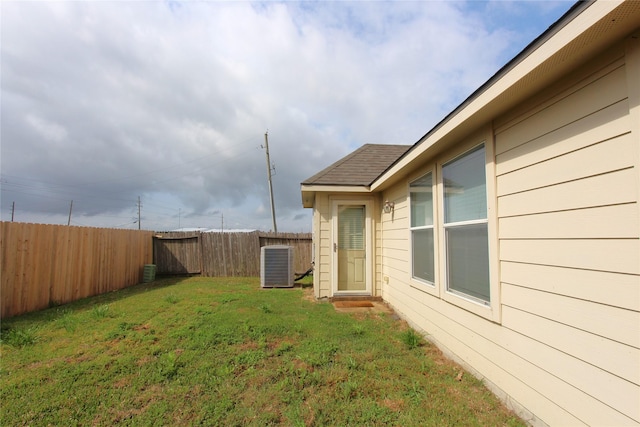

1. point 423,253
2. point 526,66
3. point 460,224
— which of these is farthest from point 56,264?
point 526,66

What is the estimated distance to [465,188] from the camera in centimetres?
302

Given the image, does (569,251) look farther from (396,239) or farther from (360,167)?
(360,167)

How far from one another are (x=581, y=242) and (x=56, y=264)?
8.15 metres

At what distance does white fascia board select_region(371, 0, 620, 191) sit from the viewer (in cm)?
139

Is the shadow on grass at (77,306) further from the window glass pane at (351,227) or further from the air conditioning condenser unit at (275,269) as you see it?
the window glass pane at (351,227)

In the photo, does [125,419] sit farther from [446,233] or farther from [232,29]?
[232,29]

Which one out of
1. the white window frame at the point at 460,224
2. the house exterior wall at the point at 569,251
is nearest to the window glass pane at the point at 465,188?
the white window frame at the point at 460,224

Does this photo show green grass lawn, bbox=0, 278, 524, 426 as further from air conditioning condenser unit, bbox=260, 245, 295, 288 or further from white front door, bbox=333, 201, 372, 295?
air conditioning condenser unit, bbox=260, 245, 295, 288

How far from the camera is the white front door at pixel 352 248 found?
19.8 ft

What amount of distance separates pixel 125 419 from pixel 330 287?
167 inches

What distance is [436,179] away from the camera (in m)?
3.55

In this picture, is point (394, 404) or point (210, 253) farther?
point (210, 253)

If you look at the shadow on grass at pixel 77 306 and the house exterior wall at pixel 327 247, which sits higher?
the house exterior wall at pixel 327 247

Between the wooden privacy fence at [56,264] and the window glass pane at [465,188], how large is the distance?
708 cm
